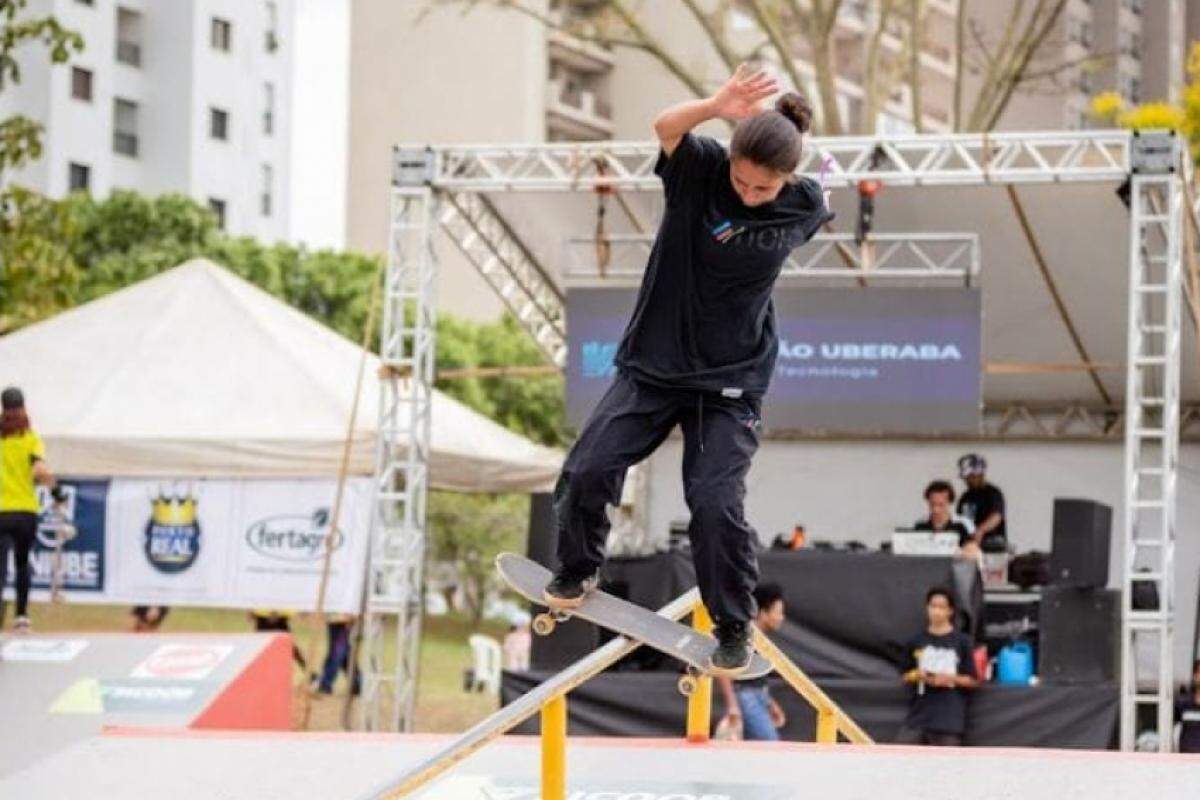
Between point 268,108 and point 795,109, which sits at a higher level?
point 268,108

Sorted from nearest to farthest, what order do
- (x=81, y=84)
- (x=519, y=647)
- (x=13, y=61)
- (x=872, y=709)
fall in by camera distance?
(x=872, y=709) < (x=13, y=61) < (x=519, y=647) < (x=81, y=84)

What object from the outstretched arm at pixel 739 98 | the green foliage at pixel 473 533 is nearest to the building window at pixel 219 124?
the green foliage at pixel 473 533

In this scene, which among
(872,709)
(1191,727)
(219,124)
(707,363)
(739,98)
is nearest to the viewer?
(739,98)

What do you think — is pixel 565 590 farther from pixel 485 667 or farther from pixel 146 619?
pixel 485 667

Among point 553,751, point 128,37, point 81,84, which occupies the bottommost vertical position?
point 553,751

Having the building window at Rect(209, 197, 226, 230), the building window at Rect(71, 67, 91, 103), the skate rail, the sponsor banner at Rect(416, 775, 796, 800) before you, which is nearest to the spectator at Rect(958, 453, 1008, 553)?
the skate rail

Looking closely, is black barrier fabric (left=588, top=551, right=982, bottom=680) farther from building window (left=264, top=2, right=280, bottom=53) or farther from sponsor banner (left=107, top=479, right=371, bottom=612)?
building window (left=264, top=2, right=280, bottom=53)

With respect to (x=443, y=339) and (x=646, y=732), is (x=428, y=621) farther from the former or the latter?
(x=646, y=732)

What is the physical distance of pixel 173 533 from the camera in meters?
16.8

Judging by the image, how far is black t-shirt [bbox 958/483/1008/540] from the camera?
1611cm

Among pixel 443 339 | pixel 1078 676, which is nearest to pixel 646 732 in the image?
pixel 1078 676

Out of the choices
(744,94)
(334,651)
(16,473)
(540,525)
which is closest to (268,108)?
(334,651)

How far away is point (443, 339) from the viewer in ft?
144

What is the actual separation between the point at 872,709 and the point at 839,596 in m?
0.84
